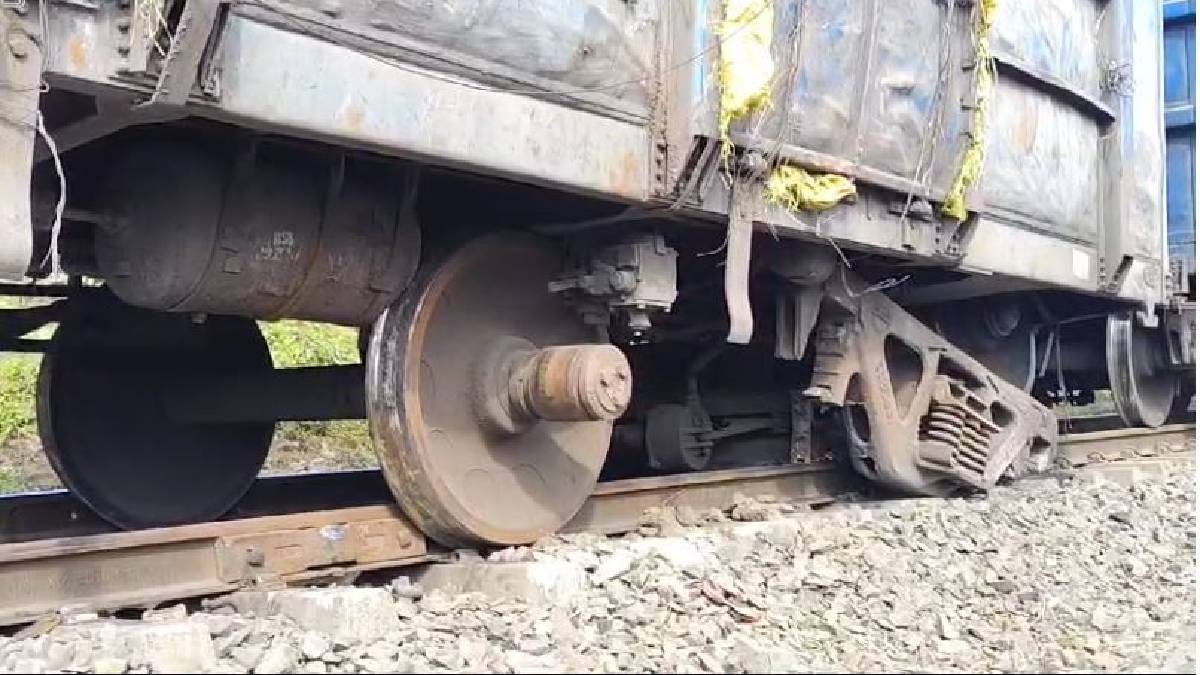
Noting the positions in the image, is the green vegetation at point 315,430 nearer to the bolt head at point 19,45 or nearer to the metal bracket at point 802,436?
the metal bracket at point 802,436

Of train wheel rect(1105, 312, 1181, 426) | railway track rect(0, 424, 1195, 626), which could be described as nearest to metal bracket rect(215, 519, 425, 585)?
railway track rect(0, 424, 1195, 626)

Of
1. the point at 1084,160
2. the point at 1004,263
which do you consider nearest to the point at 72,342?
the point at 1004,263

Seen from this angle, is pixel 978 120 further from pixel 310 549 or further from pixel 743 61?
pixel 310 549

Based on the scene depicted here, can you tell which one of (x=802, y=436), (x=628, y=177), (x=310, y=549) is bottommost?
(x=310, y=549)

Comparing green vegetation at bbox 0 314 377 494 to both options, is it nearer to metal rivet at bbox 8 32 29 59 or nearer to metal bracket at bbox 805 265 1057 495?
metal bracket at bbox 805 265 1057 495

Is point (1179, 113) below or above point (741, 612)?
above

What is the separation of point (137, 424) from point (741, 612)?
296cm

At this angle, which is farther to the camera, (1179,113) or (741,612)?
(1179,113)

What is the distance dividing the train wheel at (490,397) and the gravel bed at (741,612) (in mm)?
224

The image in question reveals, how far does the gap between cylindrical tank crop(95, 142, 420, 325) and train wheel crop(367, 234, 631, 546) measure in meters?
0.22

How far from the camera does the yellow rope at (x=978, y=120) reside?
5.68 meters

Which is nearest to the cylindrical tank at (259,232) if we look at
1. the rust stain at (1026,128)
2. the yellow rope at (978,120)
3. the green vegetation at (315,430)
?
the yellow rope at (978,120)

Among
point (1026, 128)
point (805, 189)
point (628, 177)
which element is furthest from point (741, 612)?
point (1026, 128)

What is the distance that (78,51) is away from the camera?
9.14ft
